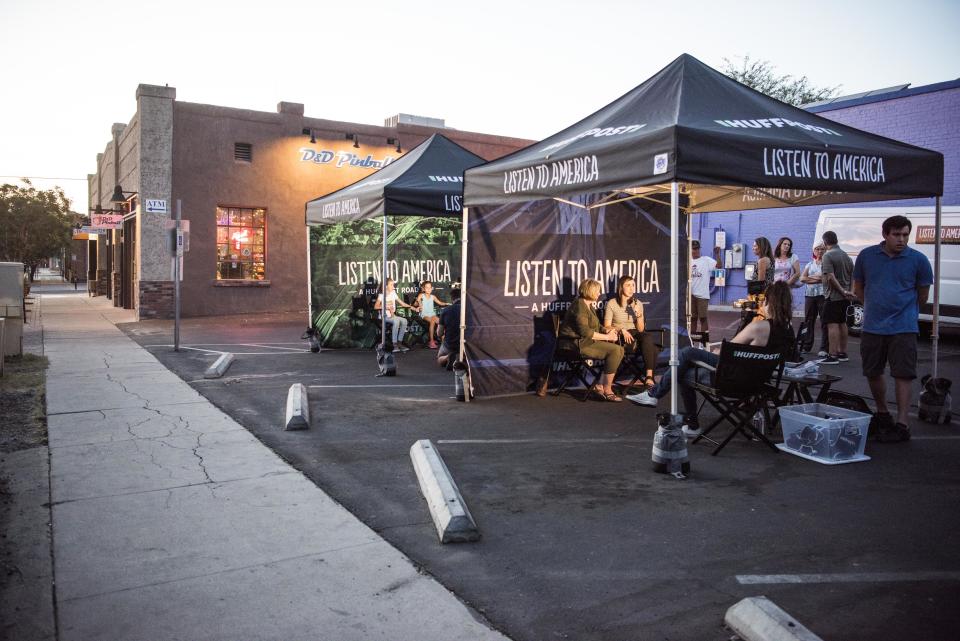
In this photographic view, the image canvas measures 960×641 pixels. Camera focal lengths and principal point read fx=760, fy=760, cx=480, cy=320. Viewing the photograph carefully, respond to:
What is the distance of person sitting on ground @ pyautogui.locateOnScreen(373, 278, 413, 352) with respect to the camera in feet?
42.6

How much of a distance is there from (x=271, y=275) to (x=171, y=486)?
17789 mm

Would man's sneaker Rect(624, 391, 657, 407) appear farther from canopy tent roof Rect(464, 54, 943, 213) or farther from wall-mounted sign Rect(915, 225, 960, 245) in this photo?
wall-mounted sign Rect(915, 225, 960, 245)

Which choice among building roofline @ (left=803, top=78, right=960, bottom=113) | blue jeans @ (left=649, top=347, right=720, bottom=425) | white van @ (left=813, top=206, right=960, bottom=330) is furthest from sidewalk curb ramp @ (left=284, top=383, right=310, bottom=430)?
building roofline @ (left=803, top=78, right=960, bottom=113)

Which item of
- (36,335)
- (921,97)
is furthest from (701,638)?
(921,97)

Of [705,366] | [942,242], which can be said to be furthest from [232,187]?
[705,366]

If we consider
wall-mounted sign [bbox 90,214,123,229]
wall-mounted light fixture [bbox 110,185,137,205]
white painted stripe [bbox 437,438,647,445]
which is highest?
wall-mounted light fixture [bbox 110,185,137,205]

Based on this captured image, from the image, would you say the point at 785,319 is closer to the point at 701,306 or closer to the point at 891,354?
the point at 891,354

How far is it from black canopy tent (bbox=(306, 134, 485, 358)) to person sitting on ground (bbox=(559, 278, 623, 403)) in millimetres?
3226

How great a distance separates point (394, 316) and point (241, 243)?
420 inches

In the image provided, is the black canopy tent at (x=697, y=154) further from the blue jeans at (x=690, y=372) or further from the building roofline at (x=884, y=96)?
the building roofline at (x=884, y=96)

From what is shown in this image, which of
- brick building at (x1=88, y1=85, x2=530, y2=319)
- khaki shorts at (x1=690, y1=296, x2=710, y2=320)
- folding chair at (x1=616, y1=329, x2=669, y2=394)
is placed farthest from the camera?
brick building at (x1=88, y1=85, x2=530, y2=319)

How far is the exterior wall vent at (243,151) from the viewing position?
21.8m

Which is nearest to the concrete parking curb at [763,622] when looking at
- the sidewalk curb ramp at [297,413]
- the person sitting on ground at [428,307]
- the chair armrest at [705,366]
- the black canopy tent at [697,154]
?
the black canopy tent at [697,154]

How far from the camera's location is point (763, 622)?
10.3ft
